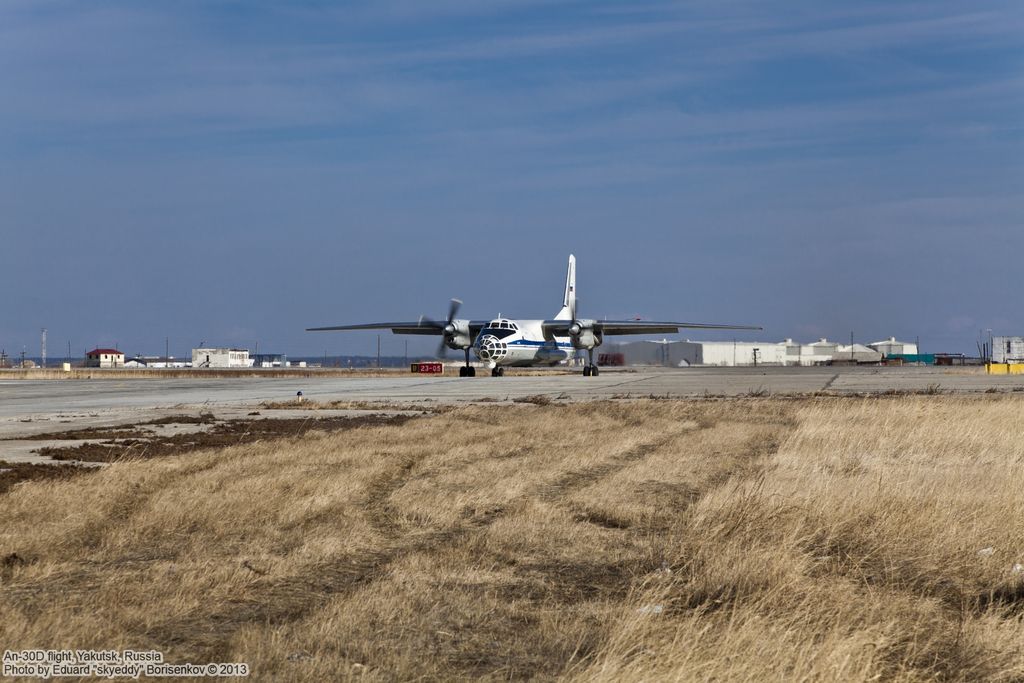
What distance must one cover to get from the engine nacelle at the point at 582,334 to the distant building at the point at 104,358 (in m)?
115

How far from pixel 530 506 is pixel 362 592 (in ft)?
14.0

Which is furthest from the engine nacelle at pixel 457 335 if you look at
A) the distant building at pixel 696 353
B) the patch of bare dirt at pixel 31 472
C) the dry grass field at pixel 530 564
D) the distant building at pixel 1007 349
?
the distant building at pixel 696 353

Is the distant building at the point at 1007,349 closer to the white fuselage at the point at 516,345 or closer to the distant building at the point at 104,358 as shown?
the white fuselage at the point at 516,345

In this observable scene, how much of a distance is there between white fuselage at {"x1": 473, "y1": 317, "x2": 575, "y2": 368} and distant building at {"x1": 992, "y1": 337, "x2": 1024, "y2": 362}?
204ft

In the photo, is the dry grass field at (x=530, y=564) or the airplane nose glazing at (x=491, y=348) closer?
the dry grass field at (x=530, y=564)

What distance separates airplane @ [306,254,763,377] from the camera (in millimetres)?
64812

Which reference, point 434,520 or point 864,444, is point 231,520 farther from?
point 864,444

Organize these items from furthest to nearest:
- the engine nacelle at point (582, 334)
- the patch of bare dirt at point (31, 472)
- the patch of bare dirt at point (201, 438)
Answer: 1. the engine nacelle at point (582, 334)
2. the patch of bare dirt at point (201, 438)
3. the patch of bare dirt at point (31, 472)

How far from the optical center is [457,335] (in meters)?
70.3

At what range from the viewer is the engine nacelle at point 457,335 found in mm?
70125

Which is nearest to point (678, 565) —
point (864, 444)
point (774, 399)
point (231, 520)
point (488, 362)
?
point (231, 520)

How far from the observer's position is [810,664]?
581 centimetres

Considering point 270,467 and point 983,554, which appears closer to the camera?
point 983,554

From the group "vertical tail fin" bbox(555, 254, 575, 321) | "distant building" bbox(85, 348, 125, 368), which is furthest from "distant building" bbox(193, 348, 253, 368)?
"vertical tail fin" bbox(555, 254, 575, 321)
